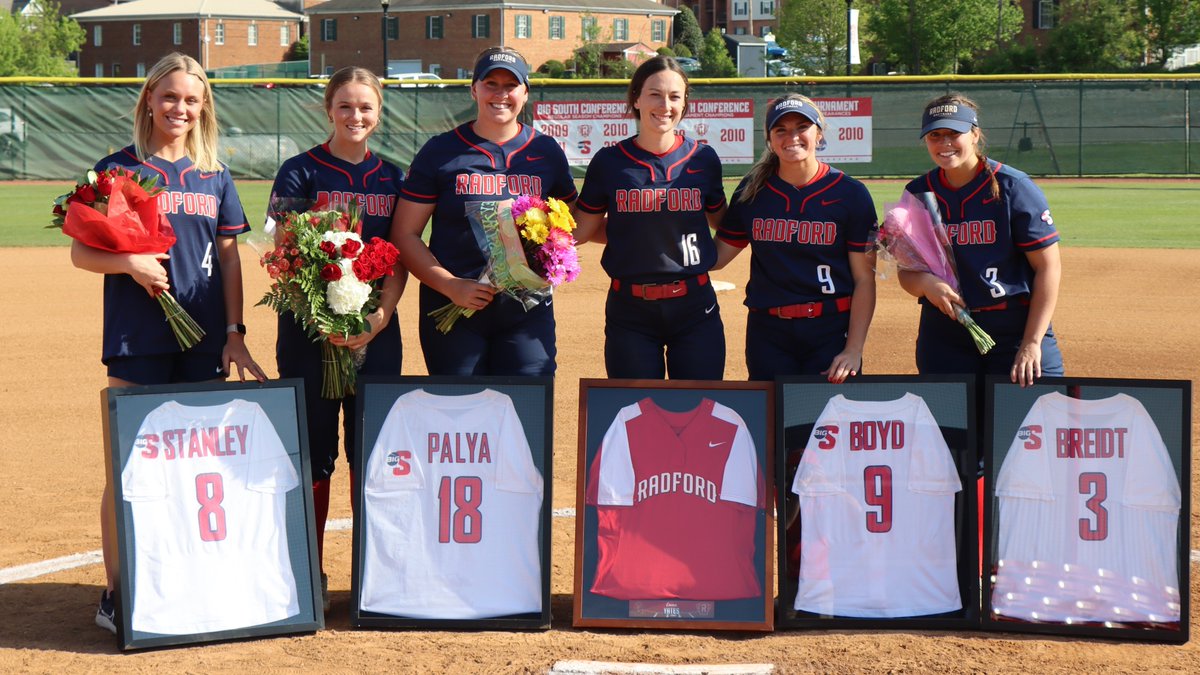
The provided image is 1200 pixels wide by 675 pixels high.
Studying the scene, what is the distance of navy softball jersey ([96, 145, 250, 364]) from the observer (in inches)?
166

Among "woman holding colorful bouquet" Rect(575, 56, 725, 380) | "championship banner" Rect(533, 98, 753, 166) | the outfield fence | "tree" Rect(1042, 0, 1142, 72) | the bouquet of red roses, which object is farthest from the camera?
"tree" Rect(1042, 0, 1142, 72)

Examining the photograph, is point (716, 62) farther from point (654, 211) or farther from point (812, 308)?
point (812, 308)

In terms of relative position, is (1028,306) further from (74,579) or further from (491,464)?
(74,579)

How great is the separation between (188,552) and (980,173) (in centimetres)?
309

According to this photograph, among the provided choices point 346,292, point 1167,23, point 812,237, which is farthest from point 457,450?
point 1167,23

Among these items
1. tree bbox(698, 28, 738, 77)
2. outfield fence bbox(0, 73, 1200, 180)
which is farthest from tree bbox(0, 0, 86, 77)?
outfield fence bbox(0, 73, 1200, 180)

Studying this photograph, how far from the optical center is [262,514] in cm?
419

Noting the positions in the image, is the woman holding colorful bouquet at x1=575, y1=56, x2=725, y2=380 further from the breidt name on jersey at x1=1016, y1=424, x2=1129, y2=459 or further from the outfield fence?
the outfield fence

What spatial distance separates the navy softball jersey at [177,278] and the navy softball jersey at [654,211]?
1.37m

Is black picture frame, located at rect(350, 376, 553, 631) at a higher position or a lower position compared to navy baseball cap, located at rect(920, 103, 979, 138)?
lower

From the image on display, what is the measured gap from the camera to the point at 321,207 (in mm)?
4340

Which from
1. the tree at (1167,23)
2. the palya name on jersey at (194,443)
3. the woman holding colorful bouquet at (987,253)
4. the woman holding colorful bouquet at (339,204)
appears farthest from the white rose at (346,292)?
the tree at (1167,23)

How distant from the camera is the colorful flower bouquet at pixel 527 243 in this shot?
4.12m

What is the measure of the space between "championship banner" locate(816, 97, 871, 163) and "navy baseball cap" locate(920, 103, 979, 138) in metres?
19.8
